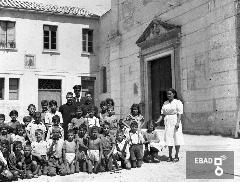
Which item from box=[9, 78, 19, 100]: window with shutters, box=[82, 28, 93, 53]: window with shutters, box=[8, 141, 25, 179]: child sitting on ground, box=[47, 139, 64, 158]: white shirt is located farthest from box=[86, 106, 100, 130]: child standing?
box=[82, 28, 93, 53]: window with shutters

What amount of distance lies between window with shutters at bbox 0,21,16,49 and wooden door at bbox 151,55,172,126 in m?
8.96

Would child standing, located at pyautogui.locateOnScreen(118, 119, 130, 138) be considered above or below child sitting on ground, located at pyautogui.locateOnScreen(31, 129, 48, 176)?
above

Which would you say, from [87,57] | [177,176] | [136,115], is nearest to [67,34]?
[87,57]

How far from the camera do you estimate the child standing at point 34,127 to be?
7.62 metres

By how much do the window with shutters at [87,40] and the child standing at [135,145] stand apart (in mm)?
15229

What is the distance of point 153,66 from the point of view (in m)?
16.1

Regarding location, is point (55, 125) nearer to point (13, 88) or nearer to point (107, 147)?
point (107, 147)

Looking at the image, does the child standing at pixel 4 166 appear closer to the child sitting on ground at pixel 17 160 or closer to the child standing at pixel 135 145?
the child sitting on ground at pixel 17 160

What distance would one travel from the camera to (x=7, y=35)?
20.6m

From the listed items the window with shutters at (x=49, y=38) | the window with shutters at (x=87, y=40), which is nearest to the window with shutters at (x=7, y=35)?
the window with shutters at (x=49, y=38)

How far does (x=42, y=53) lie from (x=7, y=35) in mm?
2165

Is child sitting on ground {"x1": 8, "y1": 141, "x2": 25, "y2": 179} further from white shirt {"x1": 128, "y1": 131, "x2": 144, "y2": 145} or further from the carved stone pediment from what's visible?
the carved stone pediment

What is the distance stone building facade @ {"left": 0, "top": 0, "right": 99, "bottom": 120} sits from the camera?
20469 millimetres

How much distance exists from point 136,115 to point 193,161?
1.65m
